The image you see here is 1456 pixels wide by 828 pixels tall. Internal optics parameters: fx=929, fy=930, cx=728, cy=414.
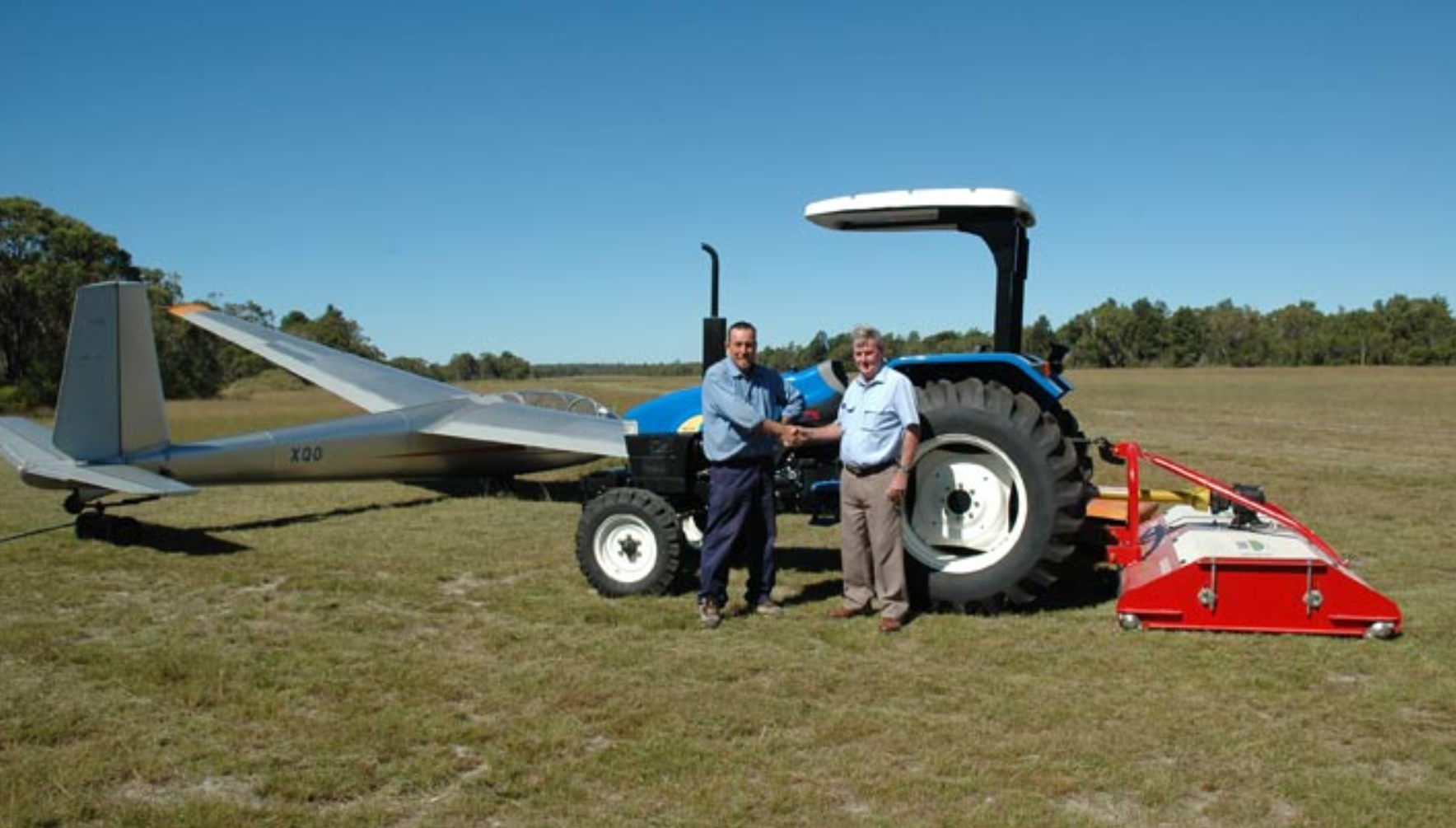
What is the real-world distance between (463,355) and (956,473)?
61.7 metres

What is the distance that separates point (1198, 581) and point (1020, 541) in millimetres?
947

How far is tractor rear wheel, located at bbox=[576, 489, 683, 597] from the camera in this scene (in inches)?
239

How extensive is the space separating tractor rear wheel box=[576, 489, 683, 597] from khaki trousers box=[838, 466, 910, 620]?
3.84 ft

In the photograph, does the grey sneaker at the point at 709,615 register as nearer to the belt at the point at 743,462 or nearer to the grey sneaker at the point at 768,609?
the grey sneaker at the point at 768,609

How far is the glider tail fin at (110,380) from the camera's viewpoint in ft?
25.2

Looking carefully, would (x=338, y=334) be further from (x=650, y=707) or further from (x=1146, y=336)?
(x=1146, y=336)

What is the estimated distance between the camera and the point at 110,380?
794cm

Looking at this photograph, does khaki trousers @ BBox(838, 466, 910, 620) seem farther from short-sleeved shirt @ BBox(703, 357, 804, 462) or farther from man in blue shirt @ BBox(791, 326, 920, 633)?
short-sleeved shirt @ BBox(703, 357, 804, 462)

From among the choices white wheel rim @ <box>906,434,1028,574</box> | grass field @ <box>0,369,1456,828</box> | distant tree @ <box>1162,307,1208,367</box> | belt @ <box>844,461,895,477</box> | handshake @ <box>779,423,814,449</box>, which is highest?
distant tree @ <box>1162,307,1208,367</box>

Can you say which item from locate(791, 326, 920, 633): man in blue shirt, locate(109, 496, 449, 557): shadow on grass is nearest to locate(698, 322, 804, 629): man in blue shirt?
locate(791, 326, 920, 633): man in blue shirt

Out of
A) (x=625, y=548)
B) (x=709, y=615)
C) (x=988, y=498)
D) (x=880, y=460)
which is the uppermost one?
(x=880, y=460)

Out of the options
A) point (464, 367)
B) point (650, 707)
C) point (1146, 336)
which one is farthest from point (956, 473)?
point (1146, 336)

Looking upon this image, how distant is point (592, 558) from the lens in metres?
6.20

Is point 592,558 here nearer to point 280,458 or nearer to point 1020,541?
point 1020,541
